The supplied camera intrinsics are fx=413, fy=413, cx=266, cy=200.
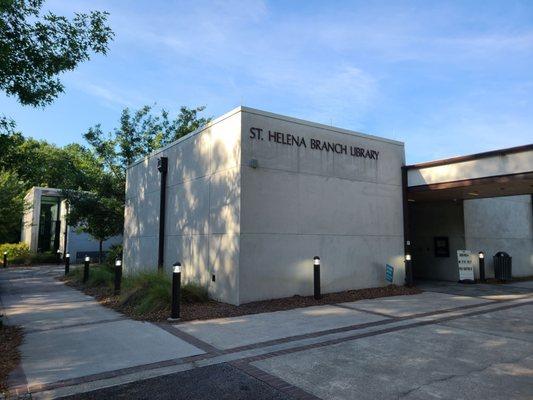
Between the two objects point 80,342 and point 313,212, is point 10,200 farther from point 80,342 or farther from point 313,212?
point 80,342

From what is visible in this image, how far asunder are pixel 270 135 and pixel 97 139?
14.5m

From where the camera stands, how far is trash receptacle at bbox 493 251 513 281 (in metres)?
16.6

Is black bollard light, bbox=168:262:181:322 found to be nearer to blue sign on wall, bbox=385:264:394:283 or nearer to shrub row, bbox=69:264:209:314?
shrub row, bbox=69:264:209:314

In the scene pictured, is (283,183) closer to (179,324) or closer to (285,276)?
(285,276)

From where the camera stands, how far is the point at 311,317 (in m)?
8.83

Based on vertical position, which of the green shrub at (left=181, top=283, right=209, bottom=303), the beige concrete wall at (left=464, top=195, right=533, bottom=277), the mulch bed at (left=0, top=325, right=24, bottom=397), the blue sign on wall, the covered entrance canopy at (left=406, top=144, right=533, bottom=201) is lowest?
the mulch bed at (left=0, top=325, right=24, bottom=397)

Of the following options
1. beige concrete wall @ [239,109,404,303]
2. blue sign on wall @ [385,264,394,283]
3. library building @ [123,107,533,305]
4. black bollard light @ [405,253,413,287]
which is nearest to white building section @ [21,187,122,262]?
library building @ [123,107,533,305]

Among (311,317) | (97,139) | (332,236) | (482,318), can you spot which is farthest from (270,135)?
(97,139)

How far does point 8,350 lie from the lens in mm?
6469

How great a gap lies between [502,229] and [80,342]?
60.1 feet

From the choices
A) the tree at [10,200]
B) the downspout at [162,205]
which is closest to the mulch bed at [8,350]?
the downspout at [162,205]

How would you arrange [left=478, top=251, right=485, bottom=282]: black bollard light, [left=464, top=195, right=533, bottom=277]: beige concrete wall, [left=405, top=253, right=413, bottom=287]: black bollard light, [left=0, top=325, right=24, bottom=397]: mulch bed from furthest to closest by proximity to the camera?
[left=464, top=195, right=533, bottom=277]: beige concrete wall
[left=478, top=251, right=485, bottom=282]: black bollard light
[left=405, top=253, right=413, bottom=287]: black bollard light
[left=0, top=325, right=24, bottom=397]: mulch bed

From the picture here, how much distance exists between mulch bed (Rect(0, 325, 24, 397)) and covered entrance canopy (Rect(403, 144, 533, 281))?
457 inches

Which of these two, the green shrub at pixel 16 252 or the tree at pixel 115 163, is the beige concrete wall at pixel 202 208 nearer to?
the tree at pixel 115 163
